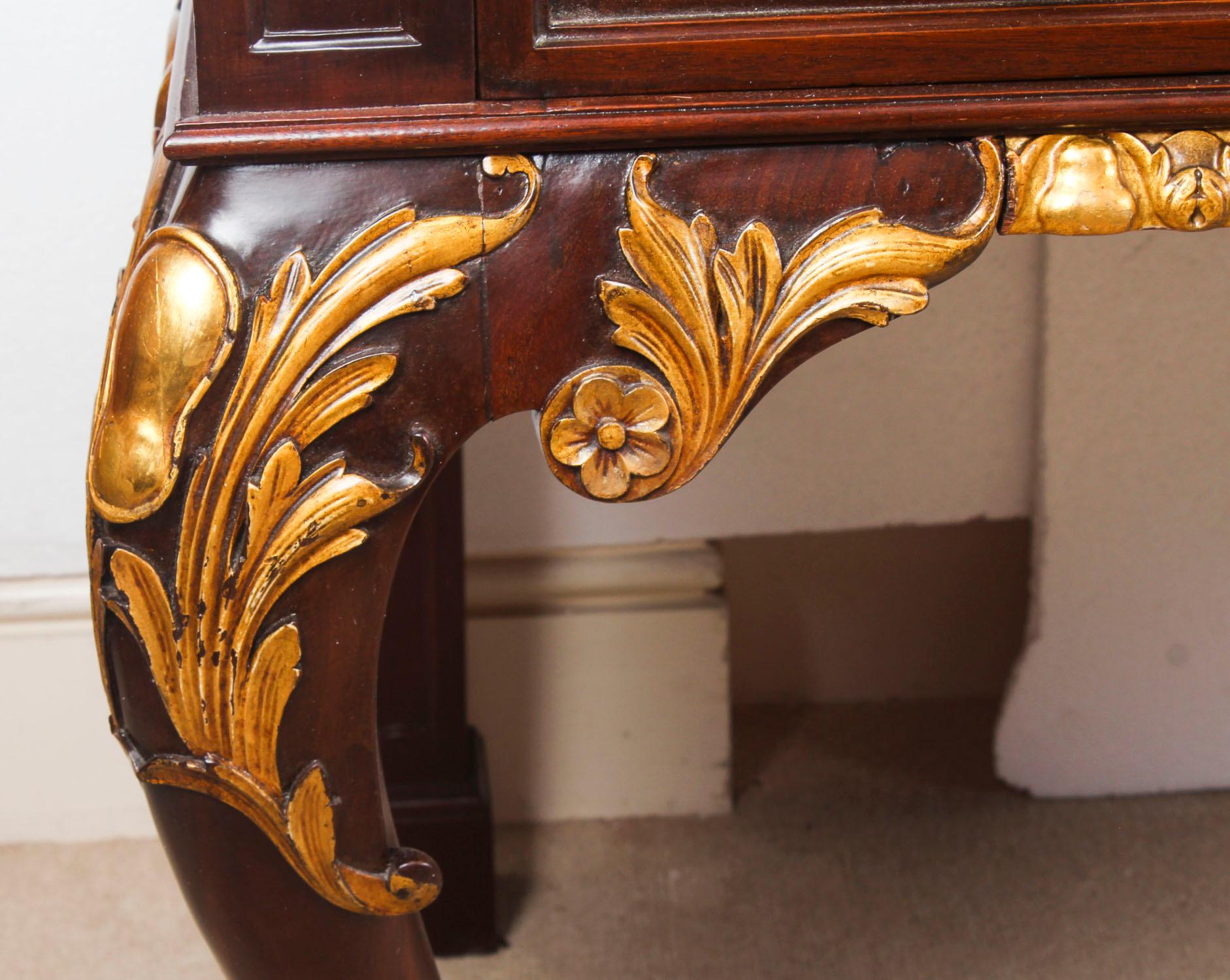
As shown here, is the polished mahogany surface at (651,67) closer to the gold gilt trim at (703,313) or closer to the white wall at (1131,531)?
the gold gilt trim at (703,313)

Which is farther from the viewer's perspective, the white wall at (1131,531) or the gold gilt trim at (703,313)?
the white wall at (1131,531)

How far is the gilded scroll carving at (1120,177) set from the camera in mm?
330

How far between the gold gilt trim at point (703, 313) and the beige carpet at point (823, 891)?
447 millimetres

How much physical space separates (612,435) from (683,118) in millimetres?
81

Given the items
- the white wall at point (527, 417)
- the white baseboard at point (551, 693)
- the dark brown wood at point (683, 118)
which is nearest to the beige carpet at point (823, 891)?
the white baseboard at point (551, 693)

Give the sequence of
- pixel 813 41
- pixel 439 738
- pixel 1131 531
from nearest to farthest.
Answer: pixel 813 41, pixel 439 738, pixel 1131 531

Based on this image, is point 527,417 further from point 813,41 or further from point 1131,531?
point 813,41

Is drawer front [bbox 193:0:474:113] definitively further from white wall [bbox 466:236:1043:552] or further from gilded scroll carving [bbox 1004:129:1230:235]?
white wall [bbox 466:236:1043:552]

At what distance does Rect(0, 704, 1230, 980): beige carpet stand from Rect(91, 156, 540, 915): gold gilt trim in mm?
405

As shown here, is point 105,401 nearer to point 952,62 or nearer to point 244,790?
point 244,790

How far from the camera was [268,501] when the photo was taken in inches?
13.3

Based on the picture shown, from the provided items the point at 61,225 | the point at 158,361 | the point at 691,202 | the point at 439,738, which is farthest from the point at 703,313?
the point at 61,225

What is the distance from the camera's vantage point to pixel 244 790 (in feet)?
1.19

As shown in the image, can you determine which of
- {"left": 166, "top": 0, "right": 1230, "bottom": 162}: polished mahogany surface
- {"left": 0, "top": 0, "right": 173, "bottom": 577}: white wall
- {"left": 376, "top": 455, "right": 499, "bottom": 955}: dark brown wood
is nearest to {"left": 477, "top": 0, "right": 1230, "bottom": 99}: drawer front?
{"left": 166, "top": 0, "right": 1230, "bottom": 162}: polished mahogany surface
